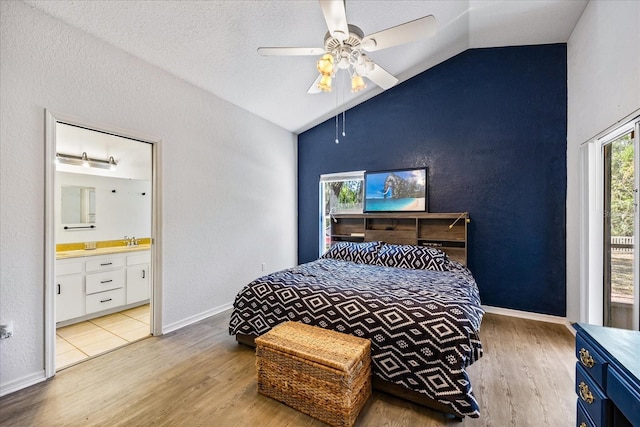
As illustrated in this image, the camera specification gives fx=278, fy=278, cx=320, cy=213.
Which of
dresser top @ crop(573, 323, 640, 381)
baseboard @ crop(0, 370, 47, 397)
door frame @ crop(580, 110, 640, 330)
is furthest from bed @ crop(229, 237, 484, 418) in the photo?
baseboard @ crop(0, 370, 47, 397)

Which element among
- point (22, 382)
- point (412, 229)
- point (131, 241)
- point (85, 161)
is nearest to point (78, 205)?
point (85, 161)

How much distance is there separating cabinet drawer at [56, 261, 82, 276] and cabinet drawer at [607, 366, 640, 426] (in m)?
4.34

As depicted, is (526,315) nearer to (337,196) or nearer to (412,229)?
(412,229)

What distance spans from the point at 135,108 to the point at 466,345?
3431 mm

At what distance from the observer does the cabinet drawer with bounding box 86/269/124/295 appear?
3279 mm

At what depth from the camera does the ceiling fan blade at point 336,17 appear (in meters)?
1.60

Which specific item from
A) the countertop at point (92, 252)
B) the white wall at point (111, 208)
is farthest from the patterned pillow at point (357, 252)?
the white wall at point (111, 208)

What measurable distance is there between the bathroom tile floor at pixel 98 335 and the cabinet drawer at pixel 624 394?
346 centimetres

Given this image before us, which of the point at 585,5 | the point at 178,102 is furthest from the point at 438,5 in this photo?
the point at 178,102

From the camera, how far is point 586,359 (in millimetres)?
1172

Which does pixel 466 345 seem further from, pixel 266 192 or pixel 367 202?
pixel 266 192

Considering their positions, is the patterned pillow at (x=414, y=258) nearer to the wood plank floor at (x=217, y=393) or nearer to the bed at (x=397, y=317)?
the bed at (x=397, y=317)

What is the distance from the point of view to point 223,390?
202cm

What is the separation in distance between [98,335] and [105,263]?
0.87 m
